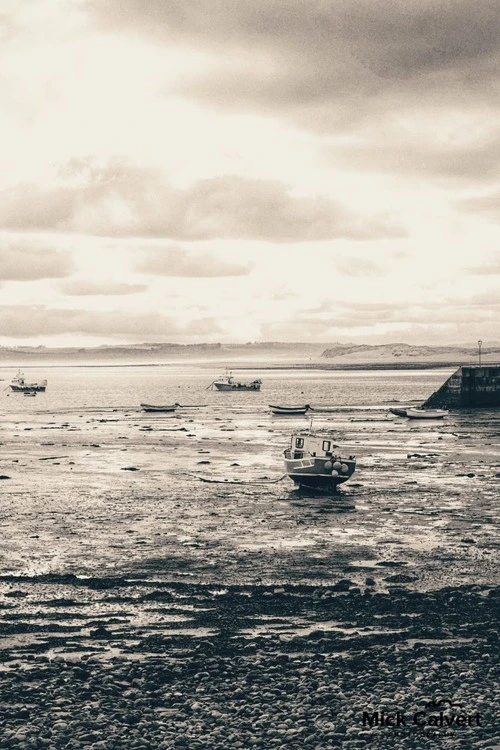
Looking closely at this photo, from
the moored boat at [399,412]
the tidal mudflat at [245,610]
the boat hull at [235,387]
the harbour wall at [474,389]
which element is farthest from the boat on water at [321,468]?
the boat hull at [235,387]

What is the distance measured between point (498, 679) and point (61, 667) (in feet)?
26.3

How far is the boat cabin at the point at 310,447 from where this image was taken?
132 feet

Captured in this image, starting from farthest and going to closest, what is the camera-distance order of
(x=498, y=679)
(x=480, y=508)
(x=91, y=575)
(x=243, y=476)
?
(x=243, y=476) < (x=480, y=508) < (x=91, y=575) < (x=498, y=679)

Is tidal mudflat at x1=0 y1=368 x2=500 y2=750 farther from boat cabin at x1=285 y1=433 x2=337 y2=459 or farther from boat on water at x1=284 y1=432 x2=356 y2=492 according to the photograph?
boat cabin at x1=285 y1=433 x2=337 y2=459

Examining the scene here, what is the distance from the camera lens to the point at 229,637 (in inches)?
709

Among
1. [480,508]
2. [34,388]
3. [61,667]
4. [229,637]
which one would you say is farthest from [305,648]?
[34,388]

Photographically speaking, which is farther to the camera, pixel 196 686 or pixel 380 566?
pixel 380 566

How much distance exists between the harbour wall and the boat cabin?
61446 millimetres

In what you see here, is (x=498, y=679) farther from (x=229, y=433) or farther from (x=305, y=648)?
(x=229, y=433)

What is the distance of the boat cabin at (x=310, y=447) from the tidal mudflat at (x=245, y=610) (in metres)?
1.88

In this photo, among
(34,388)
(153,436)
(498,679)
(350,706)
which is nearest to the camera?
(350,706)

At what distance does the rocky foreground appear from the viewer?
13297 millimetres
